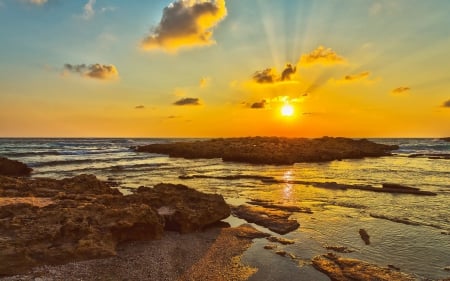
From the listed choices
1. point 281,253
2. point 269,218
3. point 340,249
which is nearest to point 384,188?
point 269,218

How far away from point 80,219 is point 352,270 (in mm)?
7312

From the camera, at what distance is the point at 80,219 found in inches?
354

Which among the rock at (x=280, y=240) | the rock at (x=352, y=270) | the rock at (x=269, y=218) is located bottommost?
the rock at (x=352, y=270)

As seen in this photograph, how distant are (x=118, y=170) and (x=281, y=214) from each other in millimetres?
23367

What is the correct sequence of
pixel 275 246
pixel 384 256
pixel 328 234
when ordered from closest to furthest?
pixel 384 256 < pixel 275 246 < pixel 328 234

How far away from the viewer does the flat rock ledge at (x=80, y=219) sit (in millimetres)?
7602

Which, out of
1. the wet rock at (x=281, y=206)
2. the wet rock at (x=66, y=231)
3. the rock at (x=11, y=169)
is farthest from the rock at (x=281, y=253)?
the rock at (x=11, y=169)

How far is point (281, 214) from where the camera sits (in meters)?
13.3

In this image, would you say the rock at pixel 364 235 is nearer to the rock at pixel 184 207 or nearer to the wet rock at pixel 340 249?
the wet rock at pixel 340 249

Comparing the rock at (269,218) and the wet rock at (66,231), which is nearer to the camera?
the wet rock at (66,231)

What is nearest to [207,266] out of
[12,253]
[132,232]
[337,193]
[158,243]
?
[158,243]

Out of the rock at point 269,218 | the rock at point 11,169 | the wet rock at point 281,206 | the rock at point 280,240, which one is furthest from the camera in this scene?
the rock at point 11,169

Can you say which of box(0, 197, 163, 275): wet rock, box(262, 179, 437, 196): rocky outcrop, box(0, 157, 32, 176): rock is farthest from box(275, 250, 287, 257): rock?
box(0, 157, 32, 176): rock

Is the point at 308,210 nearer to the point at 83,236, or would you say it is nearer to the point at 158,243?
the point at 158,243
